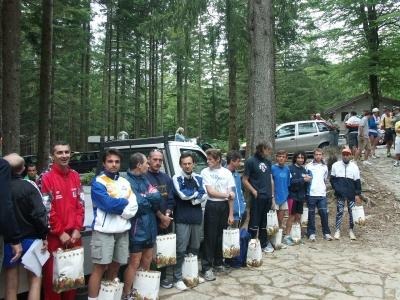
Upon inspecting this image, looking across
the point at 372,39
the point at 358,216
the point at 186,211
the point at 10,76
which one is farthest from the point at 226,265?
the point at 372,39

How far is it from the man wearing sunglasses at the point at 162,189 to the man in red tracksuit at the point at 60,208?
3.31 ft

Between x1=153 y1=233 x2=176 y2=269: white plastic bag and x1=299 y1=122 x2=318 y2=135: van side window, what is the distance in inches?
454

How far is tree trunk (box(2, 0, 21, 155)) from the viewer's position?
7629 mm

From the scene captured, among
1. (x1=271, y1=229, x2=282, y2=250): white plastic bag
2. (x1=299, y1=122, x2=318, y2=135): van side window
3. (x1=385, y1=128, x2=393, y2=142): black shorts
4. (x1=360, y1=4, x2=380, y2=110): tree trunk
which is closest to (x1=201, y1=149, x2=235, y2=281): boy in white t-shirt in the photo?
(x1=271, y1=229, x2=282, y2=250): white plastic bag

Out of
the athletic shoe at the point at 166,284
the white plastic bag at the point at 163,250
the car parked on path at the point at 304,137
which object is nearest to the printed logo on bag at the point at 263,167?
the white plastic bag at the point at 163,250

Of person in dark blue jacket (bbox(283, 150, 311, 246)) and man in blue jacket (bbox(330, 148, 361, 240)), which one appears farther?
man in blue jacket (bbox(330, 148, 361, 240))

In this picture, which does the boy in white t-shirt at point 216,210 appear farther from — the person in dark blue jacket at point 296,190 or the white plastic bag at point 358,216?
the white plastic bag at point 358,216

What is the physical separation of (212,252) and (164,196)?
1268mm

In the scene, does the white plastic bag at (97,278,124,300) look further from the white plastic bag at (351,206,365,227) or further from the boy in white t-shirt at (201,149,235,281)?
the white plastic bag at (351,206,365,227)

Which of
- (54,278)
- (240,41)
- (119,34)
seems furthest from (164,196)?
(119,34)

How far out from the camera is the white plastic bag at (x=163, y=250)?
422cm

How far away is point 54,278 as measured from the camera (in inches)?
133

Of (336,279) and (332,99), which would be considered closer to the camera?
(336,279)

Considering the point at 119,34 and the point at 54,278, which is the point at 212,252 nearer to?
the point at 54,278
